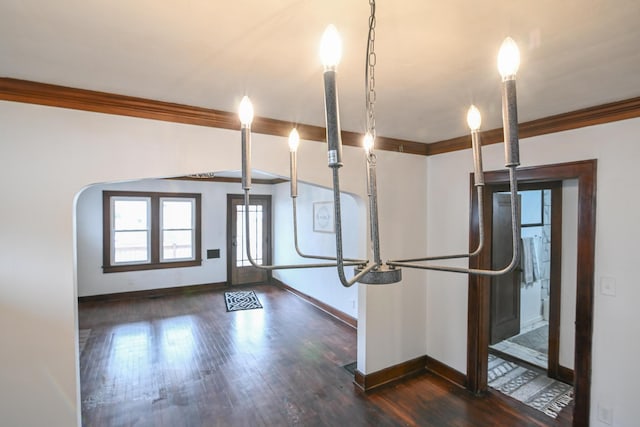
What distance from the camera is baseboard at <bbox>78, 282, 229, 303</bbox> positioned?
6055mm

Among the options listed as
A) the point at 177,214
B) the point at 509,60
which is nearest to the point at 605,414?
the point at 509,60

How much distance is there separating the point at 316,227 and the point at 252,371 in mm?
2773

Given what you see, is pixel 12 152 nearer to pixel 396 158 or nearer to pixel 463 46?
pixel 463 46

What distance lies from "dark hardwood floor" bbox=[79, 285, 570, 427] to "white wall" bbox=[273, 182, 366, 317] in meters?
0.51

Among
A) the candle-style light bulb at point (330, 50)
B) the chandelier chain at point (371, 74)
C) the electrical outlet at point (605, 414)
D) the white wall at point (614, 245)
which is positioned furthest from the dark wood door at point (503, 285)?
the candle-style light bulb at point (330, 50)

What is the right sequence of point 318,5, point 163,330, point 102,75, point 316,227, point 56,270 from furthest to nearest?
point 316,227 → point 163,330 → point 56,270 → point 102,75 → point 318,5

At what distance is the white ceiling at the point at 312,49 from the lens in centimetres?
119

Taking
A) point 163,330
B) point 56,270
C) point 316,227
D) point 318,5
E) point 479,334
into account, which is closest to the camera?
point 318,5

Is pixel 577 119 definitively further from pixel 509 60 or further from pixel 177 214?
pixel 177 214

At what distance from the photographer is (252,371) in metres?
3.51

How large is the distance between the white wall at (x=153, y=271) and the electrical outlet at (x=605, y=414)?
21.0 ft

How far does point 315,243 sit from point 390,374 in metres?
2.87

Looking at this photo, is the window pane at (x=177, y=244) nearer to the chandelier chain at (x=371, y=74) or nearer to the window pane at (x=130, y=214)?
the window pane at (x=130, y=214)

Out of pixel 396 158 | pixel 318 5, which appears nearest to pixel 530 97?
pixel 396 158
